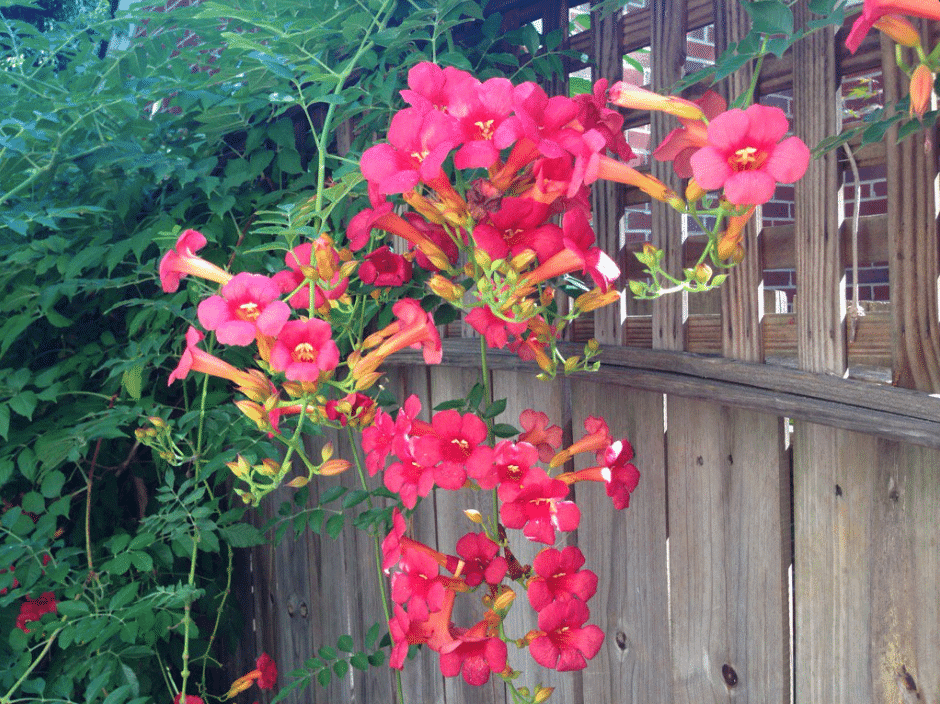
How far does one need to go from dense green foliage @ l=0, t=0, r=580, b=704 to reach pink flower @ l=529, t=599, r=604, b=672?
74 centimetres

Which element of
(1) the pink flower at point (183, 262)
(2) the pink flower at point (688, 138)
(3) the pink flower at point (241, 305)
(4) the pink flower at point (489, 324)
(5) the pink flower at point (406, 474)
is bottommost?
(5) the pink flower at point (406, 474)

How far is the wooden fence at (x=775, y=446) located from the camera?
1.06 m

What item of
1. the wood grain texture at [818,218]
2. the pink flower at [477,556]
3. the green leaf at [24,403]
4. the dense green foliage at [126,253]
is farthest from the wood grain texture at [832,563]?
the green leaf at [24,403]

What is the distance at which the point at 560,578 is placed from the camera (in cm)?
113

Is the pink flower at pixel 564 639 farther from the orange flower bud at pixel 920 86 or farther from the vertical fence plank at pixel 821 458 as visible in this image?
the orange flower bud at pixel 920 86

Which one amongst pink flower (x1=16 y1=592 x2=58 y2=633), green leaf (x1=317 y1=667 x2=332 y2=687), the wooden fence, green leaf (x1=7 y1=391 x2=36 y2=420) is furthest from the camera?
pink flower (x1=16 y1=592 x2=58 y2=633)

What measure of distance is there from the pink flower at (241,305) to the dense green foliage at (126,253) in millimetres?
633

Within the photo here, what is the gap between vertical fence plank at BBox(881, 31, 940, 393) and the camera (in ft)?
3.31

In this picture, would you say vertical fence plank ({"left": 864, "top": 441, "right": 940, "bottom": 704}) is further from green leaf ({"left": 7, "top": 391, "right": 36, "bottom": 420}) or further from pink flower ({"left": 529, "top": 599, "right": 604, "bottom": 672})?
green leaf ({"left": 7, "top": 391, "right": 36, "bottom": 420})

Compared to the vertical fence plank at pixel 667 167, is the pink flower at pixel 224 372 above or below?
below

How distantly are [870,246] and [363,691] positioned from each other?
1.75 meters

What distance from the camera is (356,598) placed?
2.18 meters

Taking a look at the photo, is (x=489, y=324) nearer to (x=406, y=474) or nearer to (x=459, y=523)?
(x=406, y=474)

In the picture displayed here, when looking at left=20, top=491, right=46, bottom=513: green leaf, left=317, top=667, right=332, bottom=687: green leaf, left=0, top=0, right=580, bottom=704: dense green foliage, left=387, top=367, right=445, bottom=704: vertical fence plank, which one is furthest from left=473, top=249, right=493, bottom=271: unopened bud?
left=20, top=491, right=46, bottom=513: green leaf
